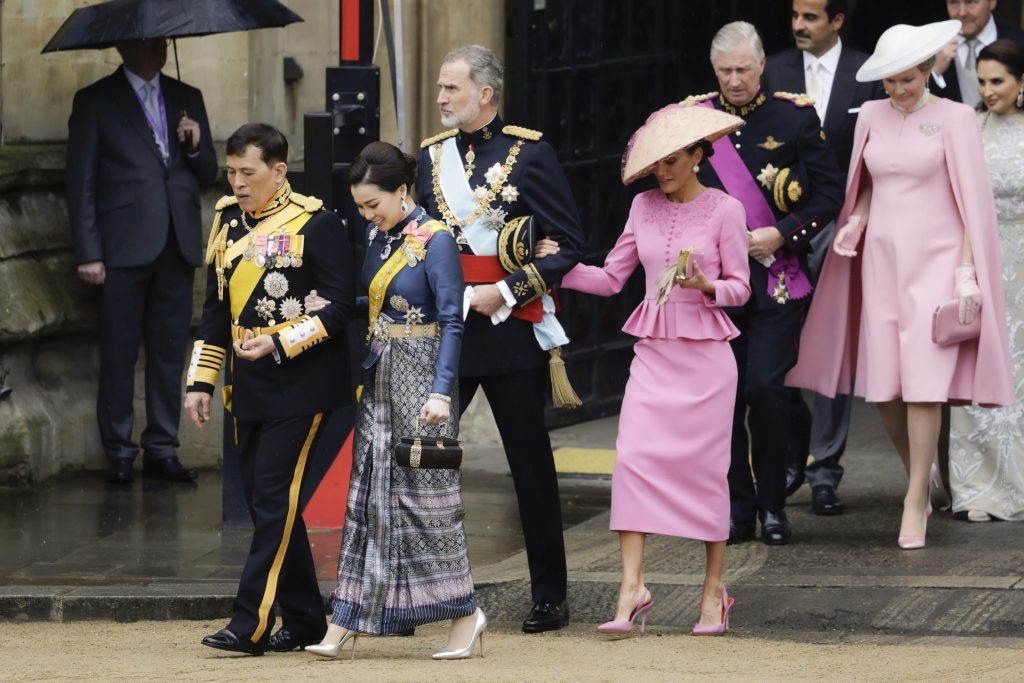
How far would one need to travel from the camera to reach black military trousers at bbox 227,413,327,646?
22.5 feet

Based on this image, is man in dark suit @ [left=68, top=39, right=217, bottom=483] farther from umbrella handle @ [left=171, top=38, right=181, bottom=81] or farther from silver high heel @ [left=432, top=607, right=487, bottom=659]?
silver high heel @ [left=432, top=607, right=487, bottom=659]

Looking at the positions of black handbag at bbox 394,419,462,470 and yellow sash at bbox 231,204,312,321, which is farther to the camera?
yellow sash at bbox 231,204,312,321

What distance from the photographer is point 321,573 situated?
826 cm

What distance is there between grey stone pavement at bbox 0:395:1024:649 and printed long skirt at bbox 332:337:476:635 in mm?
907

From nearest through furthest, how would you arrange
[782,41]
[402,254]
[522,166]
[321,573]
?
[402,254]
[522,166]
[321,573]
[782,41]

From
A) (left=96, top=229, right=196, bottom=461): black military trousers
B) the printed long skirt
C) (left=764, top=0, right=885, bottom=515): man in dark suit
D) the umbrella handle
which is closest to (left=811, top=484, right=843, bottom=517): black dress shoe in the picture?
(left=764, top=0, right=885, bottom=515): man in dark suit

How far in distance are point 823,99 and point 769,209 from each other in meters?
0.93

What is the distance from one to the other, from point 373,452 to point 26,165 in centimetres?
413

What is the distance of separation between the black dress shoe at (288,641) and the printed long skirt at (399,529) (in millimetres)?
254

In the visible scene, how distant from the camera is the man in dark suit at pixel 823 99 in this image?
9.04 meters

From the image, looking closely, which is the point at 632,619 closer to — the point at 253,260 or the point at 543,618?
the point at 543,618

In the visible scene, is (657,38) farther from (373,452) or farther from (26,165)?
(373,452)

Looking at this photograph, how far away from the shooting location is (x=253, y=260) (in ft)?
22.7

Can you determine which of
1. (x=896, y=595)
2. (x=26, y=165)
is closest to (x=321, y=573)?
(x=896, y=595)
